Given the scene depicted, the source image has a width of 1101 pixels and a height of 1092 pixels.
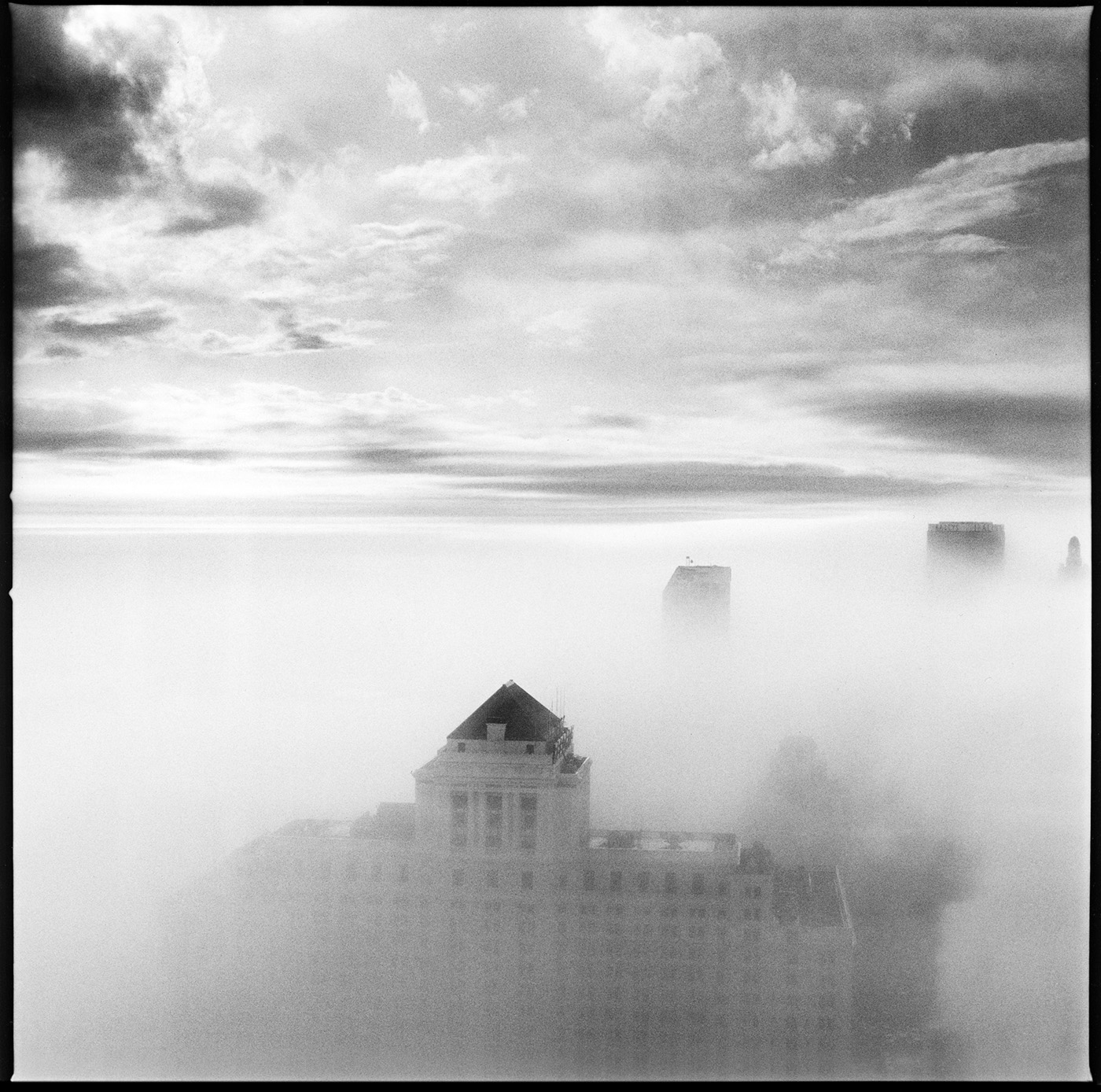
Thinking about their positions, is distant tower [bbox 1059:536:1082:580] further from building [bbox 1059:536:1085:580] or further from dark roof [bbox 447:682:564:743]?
dark roof [bbox 447:682:564:743]

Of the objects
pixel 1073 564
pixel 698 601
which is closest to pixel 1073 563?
pixel 1073 564

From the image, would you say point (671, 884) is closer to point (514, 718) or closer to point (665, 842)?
point (665, 842)

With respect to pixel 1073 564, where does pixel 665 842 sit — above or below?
below

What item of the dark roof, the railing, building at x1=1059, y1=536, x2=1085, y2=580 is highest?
building at x1=1059, y1=536, x2=1085, y2=580

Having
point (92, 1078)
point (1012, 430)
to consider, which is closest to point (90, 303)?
point (92, 1078)

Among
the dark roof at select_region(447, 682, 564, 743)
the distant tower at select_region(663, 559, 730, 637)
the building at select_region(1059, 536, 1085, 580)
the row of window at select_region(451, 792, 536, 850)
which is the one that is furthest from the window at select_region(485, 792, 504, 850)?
the building at select_region(1059, 536, 1085, 580)

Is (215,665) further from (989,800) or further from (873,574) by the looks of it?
(989,800)

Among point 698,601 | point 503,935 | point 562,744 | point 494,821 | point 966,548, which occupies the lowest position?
point 503,935
